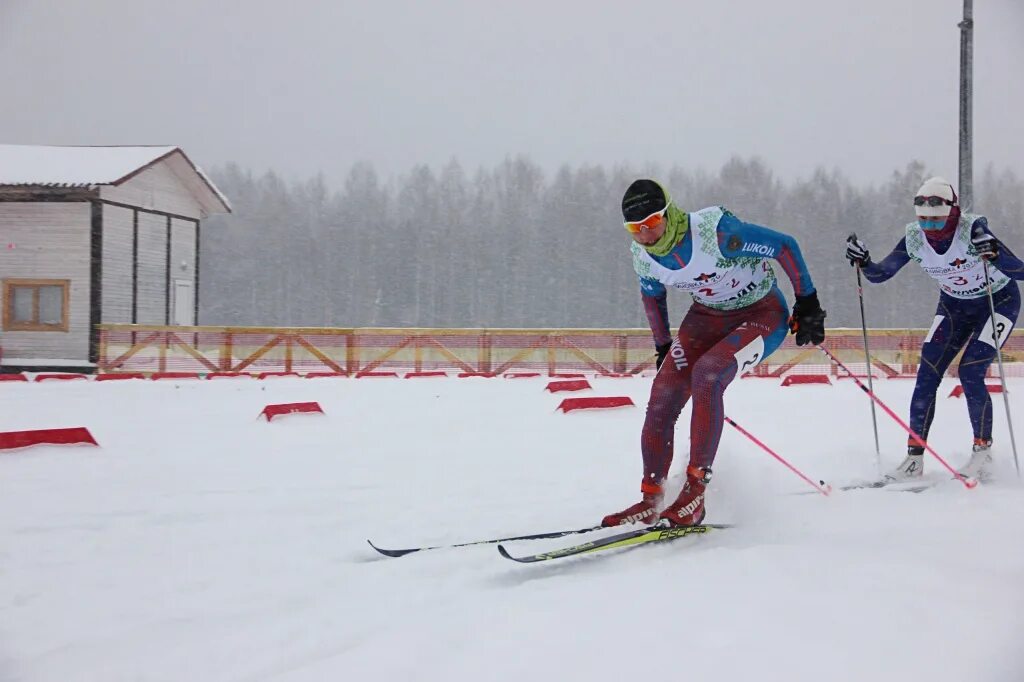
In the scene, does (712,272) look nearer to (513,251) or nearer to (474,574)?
(474,574)

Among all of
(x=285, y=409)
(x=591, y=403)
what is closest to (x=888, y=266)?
(x=591, y=403)

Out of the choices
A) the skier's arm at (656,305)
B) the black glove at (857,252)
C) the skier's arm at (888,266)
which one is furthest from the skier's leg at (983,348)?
the skier's arm at (656,305)

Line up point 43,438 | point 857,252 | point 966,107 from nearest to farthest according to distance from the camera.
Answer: point 857,252 < point 43,438 < point 966,107

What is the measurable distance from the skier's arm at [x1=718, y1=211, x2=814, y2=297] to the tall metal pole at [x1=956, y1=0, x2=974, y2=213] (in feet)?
25.6

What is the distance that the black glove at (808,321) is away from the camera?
3.83 metres

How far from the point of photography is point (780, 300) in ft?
13.5

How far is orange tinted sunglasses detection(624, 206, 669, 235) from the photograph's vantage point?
3555mm

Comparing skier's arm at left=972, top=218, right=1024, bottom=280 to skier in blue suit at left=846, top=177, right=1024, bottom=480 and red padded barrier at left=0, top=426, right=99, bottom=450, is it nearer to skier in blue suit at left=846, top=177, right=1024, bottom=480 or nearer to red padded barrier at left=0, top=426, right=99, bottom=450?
skier in blue suit at left=846, top=177, right=1024, bottom=480

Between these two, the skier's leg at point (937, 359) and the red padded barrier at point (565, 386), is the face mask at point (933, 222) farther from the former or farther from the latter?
the red padded barrier at point (565, 386)

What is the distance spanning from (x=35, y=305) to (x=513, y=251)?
44.8 m

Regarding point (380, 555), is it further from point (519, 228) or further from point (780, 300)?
point (519, 228)

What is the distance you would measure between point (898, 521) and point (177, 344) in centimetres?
1763

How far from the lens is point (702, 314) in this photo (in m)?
4.08

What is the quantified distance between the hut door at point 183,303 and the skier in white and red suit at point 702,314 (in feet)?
71.6
